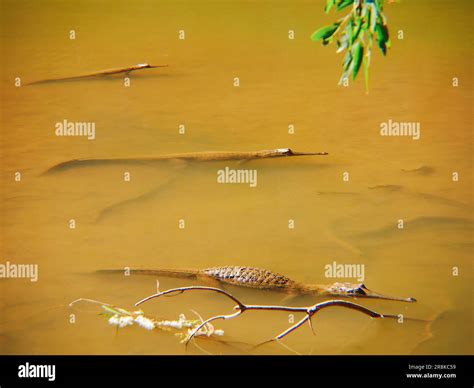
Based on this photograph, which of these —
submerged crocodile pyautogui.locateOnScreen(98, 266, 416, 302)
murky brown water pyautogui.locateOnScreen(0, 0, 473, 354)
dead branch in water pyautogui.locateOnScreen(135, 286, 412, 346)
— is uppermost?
murky brown water pyautogui.locateOnScreen(0, 0, 473, 354)

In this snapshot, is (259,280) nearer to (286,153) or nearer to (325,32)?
(286,153)

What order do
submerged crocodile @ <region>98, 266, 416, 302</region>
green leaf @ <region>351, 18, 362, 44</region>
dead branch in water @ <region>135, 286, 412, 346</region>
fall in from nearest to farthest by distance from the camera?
green leaf @ <region>351, 18, 362, 44</region> < dead branch in water @ <region>135, 286, 412, 346</region> < submerged crocodile @ <region>98, 266, 416, 302</region>

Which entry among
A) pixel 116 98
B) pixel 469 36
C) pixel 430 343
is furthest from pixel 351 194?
pixel 116 98

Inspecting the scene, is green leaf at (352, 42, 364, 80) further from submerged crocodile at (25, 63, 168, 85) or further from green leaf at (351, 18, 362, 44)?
submerged crocodile at (25, 63, 168, 85)

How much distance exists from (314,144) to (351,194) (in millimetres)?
435

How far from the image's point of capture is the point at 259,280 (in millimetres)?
4141

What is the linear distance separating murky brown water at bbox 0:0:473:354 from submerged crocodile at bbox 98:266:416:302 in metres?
0.06

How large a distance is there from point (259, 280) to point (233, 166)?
0.82 meters

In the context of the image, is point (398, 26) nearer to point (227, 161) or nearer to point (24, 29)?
point (227, 161)

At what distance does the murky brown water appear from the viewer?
4156mm

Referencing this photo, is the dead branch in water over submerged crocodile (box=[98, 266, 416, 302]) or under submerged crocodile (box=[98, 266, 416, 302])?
under

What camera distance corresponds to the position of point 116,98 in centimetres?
443

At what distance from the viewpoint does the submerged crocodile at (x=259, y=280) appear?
13.6 feet

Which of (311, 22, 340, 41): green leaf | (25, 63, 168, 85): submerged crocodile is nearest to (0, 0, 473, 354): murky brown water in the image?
(25, 63, 168, 85): submerged crocodile
